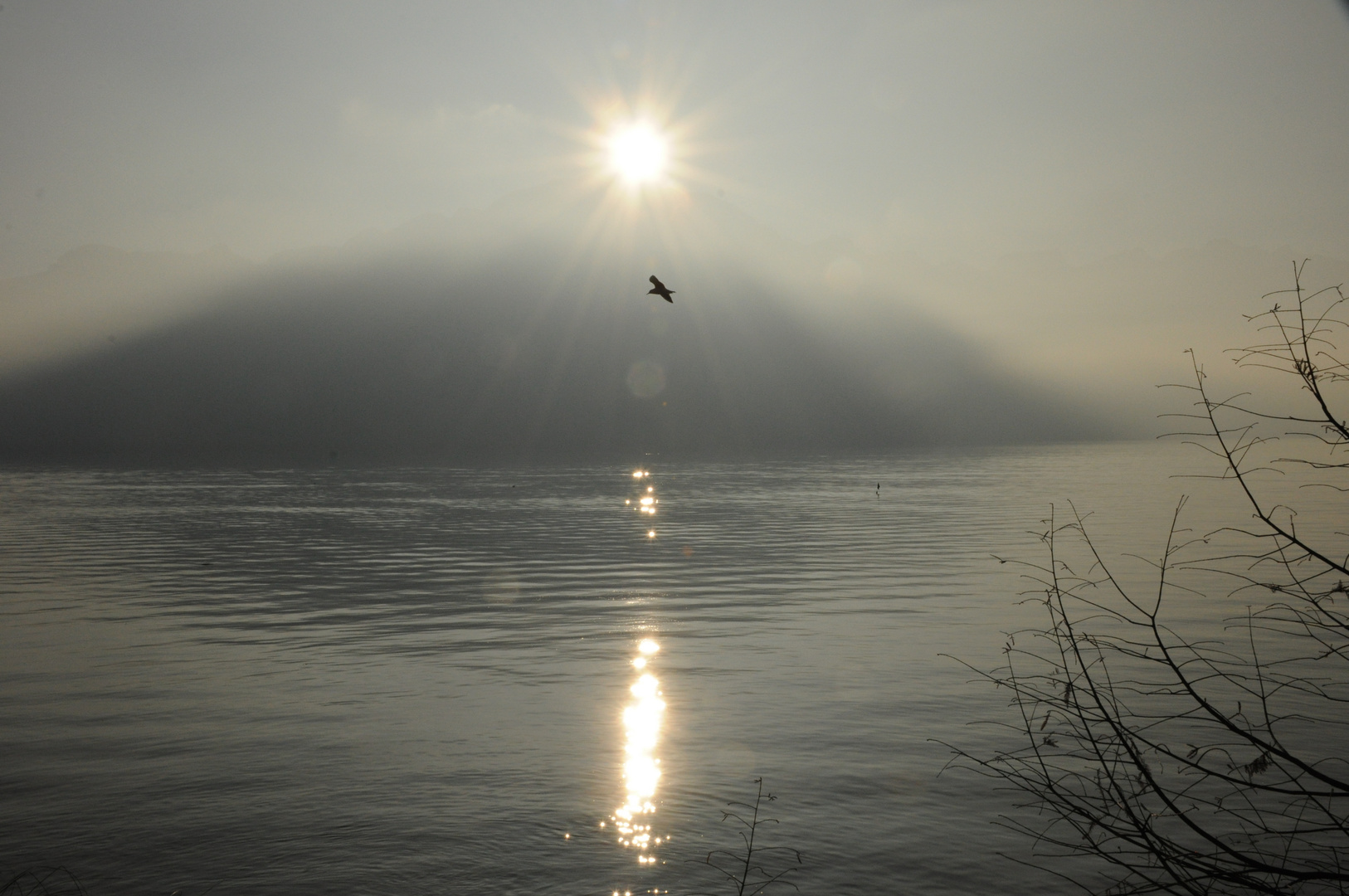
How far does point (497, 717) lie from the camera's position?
22.0 meters

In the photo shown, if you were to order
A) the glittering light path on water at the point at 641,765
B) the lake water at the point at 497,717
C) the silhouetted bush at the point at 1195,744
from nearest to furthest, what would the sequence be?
1. the silhouetted bush at the point at 1195,744
2. the lake water at the point at 497,717
3. the glittering light path on water at the point at 641,765

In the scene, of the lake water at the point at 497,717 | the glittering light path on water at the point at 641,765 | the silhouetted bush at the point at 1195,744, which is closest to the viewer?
the silhouetted bush at the point at 1195,744

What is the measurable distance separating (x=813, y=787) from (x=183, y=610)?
29.9 metres

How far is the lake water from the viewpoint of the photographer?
47.6ft

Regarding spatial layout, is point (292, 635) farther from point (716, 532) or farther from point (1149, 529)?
point (1149, 529)

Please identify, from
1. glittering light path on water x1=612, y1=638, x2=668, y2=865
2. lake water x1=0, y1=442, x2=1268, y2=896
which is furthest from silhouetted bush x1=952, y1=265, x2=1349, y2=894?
glittering light path on water x1=612, y1=638, x2=668, y2=865

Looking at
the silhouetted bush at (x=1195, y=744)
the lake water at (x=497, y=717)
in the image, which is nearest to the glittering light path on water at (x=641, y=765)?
the lake water at (x=497, y=717)

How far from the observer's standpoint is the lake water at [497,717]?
14508 millimetres

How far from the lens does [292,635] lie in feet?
107

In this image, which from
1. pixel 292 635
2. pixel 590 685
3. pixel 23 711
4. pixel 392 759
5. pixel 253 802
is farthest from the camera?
pixel 292 635

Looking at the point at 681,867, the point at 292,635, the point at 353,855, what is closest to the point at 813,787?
the point at 681,867

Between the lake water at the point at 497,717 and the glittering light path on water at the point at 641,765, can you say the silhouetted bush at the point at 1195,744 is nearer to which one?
the lake water at the point at 497,717

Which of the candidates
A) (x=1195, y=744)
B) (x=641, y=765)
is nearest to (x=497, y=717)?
(x=641, y=765)

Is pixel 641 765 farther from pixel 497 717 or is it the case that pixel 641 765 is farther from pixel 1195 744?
pixel 1195 744
